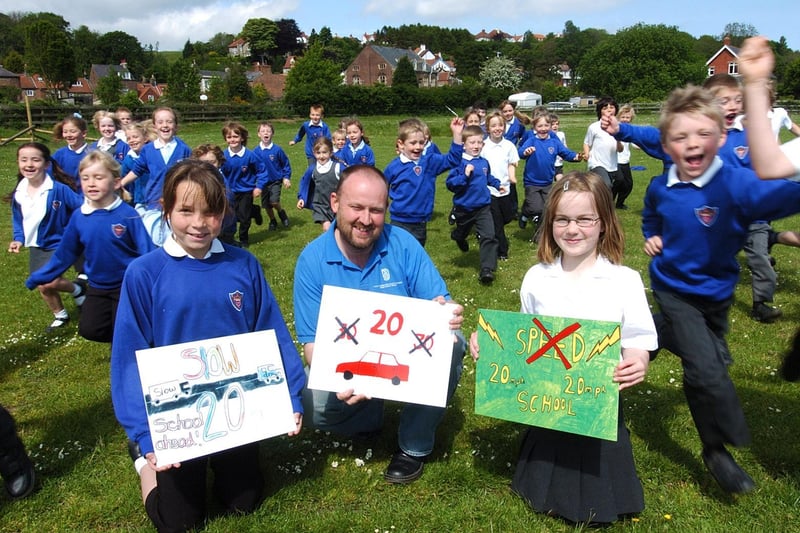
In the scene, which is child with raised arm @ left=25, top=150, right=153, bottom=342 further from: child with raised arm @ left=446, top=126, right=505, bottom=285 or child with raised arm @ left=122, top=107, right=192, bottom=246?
child with raised arm @ left=446, top=126, right=505, bottom=285

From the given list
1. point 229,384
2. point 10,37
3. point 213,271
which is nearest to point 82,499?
point 229,384

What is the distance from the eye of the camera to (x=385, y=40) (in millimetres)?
194000

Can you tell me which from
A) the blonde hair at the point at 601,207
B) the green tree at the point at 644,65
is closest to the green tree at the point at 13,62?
the green tree at the point at 644,65

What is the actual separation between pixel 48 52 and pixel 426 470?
275 feet

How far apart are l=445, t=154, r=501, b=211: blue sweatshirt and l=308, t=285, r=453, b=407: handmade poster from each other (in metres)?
5.12

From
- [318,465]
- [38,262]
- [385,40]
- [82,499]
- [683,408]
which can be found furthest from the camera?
[385,40]

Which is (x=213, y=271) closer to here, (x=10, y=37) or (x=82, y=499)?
(x=82, y=499)

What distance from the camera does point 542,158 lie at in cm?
1091

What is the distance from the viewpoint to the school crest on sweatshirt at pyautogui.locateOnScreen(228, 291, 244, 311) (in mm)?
3568

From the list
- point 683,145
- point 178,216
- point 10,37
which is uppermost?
point 10,37

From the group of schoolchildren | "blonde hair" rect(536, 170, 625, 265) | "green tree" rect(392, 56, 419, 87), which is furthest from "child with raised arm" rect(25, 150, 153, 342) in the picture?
"green tree" rect(392, 56, 419, 87)

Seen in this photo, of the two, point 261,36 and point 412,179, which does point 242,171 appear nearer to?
point 412,179

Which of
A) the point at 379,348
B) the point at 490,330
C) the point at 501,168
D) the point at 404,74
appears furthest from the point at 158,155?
the point at 404,74

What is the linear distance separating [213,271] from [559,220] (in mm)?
2054
